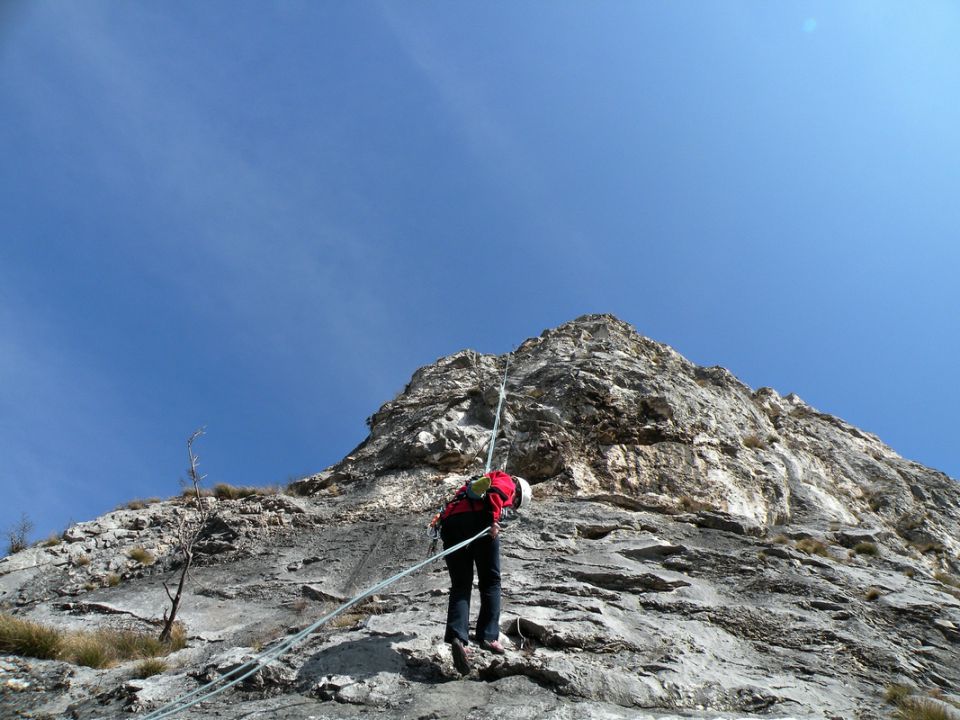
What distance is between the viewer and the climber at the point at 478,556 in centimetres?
577

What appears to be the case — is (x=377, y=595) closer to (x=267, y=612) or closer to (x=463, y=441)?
(x=267, y=612)

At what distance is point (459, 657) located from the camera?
5.51 metres

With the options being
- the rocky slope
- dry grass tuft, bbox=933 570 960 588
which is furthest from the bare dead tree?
dry grass tuft, bbox=933 570 960 588

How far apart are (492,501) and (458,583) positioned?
2.78 ft

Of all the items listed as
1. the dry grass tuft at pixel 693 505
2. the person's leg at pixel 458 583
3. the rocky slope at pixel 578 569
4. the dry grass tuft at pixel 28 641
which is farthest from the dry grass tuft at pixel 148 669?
the dry grass tuft at pixel 693 505

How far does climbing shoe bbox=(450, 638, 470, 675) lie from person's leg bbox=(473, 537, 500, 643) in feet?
1.12

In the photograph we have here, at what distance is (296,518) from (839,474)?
44.8 feet

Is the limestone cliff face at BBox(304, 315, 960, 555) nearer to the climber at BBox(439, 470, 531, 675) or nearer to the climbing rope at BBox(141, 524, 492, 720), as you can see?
the climber at BBox(439, 470, 531, 675)

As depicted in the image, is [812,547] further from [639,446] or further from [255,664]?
[255,664]

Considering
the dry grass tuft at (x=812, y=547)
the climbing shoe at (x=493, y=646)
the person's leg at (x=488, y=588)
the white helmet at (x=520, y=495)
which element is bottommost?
the climbing shoe at (x=493, y=646)

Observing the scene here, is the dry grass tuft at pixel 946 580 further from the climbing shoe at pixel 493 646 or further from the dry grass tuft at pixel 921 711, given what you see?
the climbing shoe at pixel 493 646

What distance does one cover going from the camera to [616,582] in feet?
27.1

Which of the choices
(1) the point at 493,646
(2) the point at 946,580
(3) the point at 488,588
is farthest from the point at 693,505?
(1) the point at 493,646

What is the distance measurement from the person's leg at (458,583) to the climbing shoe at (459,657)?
0.06 meters
